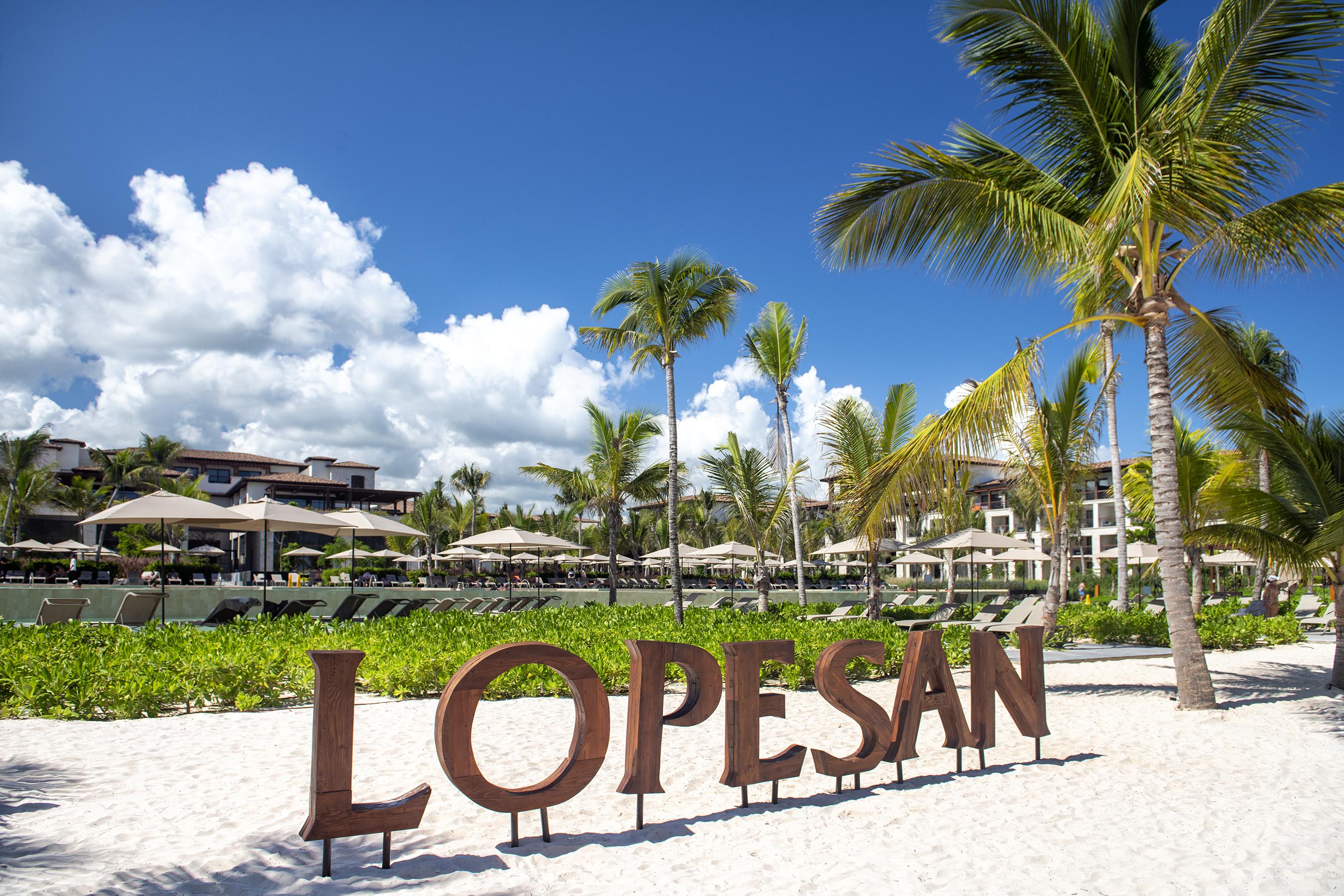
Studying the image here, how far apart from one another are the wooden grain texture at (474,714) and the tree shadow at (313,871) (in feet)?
1.04

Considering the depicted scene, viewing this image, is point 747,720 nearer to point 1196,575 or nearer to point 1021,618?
point 1021,618

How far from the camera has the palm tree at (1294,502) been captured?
874 centimetres

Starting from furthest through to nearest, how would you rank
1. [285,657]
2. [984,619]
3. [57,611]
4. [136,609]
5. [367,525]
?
[367,525]
[984,619]
[136,609]
[57,611]
[285,657]

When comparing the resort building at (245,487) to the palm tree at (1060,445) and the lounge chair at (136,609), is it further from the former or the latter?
the palm tree at (1060,445)

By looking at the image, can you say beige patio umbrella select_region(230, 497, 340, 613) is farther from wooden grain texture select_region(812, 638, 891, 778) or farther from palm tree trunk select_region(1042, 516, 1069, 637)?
palm tree trunk select_region(1042, 516, 1069, 637)

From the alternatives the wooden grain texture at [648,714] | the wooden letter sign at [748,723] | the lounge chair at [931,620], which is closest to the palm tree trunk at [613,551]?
the lounge chair at [931,620]

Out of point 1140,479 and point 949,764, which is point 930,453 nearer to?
point 949,764

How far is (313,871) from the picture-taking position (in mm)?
3779

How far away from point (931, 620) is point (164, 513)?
42.6ft

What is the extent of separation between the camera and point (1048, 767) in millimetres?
6043

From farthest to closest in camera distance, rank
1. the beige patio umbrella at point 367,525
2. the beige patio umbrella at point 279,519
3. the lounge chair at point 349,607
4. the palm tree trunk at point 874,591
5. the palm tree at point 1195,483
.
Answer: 1. the palm tree trunk at point 874,591
2. the beige patio umbrella at point 367,525
3. the lounge chair at point 349,607
4. the beige patio umbrella at point 279,519
5. the palm tree at point 1195,483

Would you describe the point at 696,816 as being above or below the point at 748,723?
below

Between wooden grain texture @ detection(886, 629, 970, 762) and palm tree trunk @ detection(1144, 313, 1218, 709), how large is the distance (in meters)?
3.73

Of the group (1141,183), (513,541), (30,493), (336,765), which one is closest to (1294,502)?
(1141,183)
